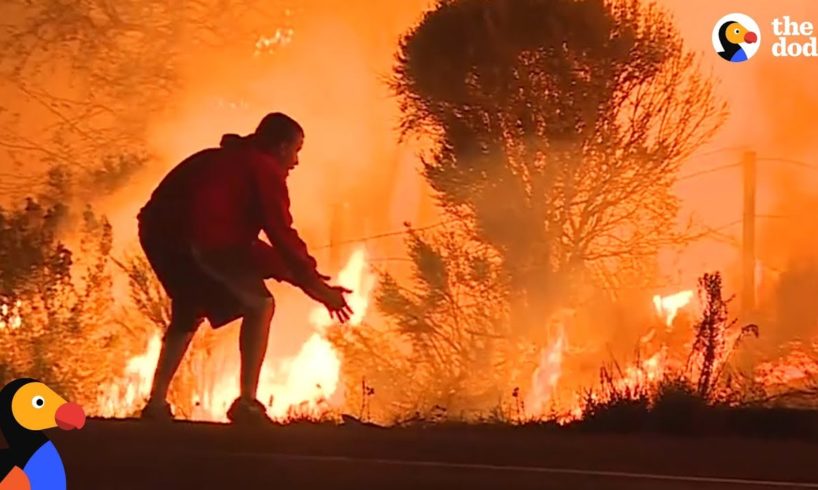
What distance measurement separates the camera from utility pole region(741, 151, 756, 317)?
8945mm

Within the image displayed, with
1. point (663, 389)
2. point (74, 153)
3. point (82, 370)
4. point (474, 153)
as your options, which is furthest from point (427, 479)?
point (74, 153)

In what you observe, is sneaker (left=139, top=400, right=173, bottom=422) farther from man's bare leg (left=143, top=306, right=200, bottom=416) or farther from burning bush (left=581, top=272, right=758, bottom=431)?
burning bush (left=581, top=272, right=758, bottom=431)

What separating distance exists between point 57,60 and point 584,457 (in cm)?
567

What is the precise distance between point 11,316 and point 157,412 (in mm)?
1671

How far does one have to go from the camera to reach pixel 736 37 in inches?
353

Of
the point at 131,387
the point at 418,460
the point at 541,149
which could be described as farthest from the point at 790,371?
the point at 131,387

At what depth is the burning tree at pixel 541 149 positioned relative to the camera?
9.06 metres

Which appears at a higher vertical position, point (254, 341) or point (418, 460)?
point (254, 341)

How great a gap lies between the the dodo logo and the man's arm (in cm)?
374

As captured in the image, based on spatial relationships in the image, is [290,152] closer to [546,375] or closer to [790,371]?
[546,375]

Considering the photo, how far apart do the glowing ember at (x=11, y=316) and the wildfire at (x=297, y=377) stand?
43.6 inches

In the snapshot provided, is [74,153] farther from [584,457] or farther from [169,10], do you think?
[584,457]

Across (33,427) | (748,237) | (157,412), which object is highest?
(748,237)

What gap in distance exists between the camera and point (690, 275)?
8.98 meters
